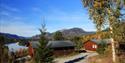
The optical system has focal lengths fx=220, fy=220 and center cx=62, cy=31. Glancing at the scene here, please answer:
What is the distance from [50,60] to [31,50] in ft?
96.7

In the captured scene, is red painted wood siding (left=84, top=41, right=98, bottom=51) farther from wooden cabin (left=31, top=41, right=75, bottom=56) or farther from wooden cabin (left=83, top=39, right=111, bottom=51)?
wooden cabin (left=31, top=41, right=75, bottom=56)

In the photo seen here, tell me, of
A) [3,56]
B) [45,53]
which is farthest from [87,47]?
[3,56]

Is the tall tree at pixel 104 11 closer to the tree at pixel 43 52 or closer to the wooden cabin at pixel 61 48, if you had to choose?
the tree at pixel 43 52

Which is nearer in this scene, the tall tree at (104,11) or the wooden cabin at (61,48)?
the tall tree at (104,11)

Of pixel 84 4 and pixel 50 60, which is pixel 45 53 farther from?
pixel 84 4

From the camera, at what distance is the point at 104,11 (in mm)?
38312

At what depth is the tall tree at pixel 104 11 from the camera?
36875 millimetres

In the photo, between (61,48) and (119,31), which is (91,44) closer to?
(61,48)

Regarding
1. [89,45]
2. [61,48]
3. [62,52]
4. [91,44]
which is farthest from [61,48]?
[89,45]

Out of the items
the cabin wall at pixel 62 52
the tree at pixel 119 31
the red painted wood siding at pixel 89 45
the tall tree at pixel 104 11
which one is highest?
the tall tree at pixel 104 11

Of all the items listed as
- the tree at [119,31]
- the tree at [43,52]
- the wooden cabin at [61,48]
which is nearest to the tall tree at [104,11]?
the tree at [119,31]

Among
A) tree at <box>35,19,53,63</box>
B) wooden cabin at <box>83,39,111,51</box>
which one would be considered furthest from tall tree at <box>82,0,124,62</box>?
wooden cabin at <box>83,39,111,51</box>

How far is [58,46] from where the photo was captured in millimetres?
65625

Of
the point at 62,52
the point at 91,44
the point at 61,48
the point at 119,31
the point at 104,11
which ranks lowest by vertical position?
the point at 62,52
